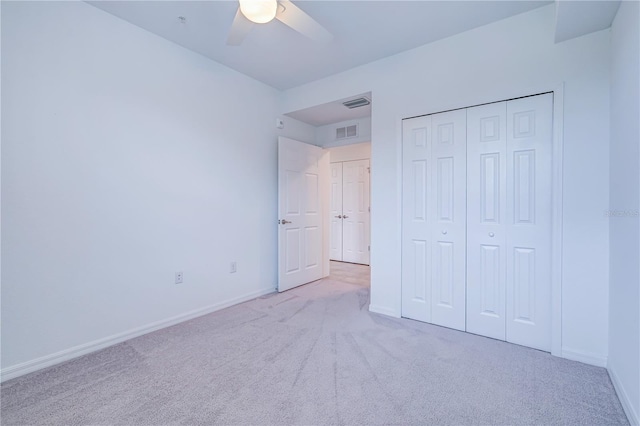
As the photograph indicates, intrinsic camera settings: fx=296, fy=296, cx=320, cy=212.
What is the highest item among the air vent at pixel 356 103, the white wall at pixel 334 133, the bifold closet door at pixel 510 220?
the air vent at pixel 356 103

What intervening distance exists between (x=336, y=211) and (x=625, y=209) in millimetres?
4636

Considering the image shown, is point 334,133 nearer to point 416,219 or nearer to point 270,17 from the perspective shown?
point 416,219

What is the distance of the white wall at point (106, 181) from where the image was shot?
6.30ft

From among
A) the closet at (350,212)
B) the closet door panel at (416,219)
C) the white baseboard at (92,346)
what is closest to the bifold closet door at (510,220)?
the closet door panel at (416,219)

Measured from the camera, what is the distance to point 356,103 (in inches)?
137

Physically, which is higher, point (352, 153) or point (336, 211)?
point (352, 153)

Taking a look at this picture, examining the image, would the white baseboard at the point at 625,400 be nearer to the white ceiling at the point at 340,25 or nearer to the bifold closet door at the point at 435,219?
the bifold closet door at the point at 435,219

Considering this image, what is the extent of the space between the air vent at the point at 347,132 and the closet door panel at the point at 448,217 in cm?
154

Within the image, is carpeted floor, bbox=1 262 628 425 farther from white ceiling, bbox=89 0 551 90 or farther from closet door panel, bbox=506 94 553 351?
white ceiling, bbox=89 0 551 90

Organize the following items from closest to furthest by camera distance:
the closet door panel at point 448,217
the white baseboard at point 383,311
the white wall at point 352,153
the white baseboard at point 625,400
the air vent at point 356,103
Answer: the white baseboard at point 625,400 → the closet door panel at point 448,217 → the white baseboard at point 383,311 → the air vent at point 356,103 → the white wall at point 352,153

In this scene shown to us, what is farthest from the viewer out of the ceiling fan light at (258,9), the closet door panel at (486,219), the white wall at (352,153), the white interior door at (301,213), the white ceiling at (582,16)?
the white wall at (352,153)

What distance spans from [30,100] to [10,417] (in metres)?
1.87

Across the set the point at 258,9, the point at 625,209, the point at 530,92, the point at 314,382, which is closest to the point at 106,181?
the point at 258,9

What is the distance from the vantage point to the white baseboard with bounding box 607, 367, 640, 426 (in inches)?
56.0
